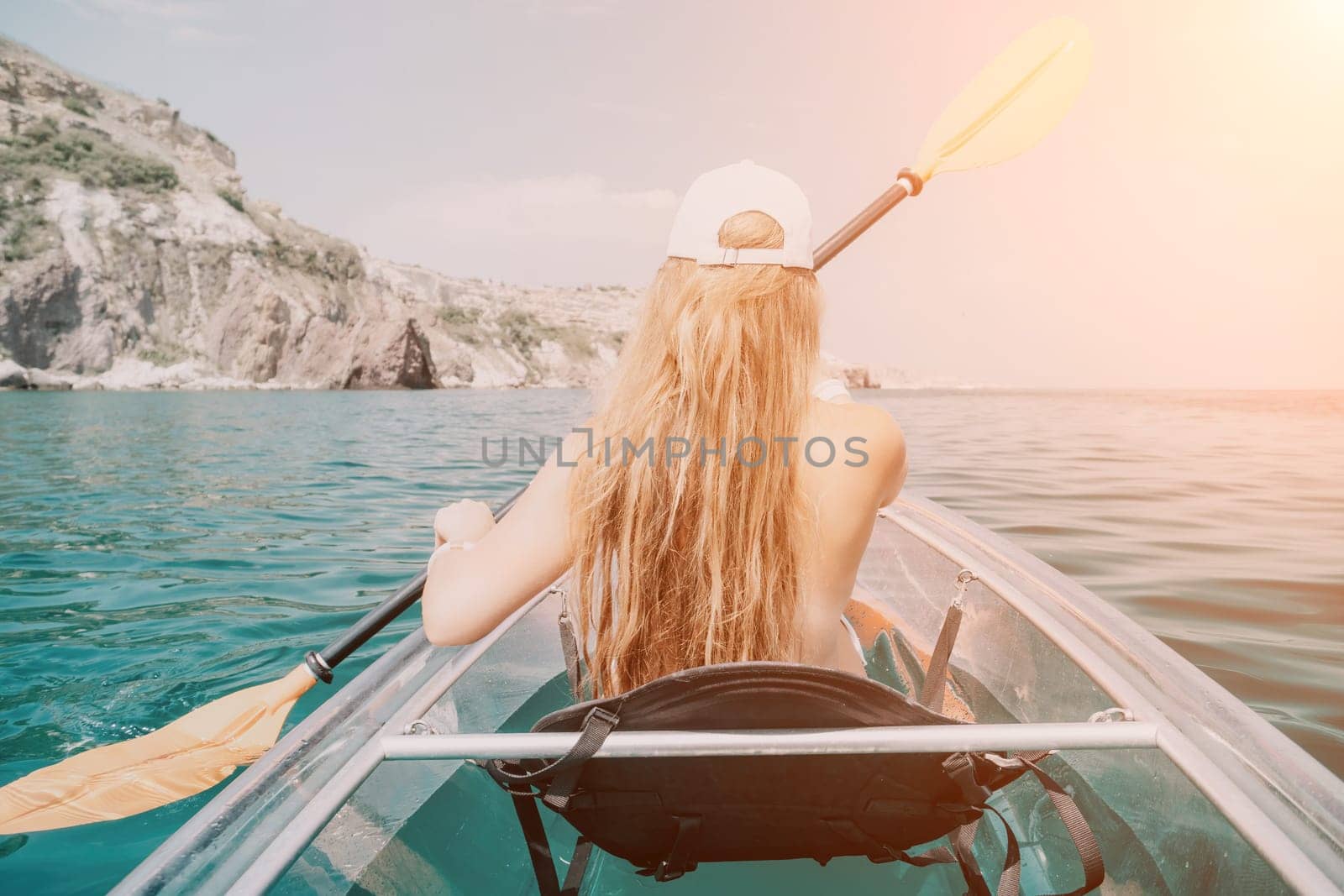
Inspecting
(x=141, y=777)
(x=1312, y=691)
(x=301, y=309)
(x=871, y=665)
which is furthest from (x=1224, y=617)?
(x=301, y=309)

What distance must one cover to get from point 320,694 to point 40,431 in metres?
15.8

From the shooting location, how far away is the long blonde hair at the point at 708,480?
126cm

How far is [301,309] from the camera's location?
53.8 meters

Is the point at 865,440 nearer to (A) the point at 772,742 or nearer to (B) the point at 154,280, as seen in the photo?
(A) the point at 772,742

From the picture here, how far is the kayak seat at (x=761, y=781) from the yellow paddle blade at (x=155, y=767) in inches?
62.7

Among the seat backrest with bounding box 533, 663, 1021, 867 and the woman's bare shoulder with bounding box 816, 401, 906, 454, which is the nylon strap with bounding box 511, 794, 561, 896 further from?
the woman's bare shoulder with bounding box 816, 401, 906, 454

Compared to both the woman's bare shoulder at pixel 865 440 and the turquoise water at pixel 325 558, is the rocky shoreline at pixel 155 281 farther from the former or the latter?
the woman's bare shoulder at pixel 865 440

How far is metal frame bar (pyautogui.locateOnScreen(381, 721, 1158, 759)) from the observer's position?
1.07 metres

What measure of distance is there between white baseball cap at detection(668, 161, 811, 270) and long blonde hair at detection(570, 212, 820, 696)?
0.02 meters

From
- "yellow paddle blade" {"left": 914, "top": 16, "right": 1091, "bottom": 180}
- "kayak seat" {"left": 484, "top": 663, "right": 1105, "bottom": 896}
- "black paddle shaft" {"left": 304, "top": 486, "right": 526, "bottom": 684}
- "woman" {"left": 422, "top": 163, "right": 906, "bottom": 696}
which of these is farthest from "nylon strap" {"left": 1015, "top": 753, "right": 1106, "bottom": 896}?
"yellow paddle blade" {"left": 914, "top": 16, "right": 1091, "bottom": 180}

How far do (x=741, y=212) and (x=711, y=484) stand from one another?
0.50 metres

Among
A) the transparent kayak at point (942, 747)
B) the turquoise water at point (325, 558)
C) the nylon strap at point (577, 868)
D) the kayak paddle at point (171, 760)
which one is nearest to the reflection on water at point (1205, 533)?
the turquoise water at point (325, 558)

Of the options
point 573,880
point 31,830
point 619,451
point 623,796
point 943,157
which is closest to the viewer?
point 623,796

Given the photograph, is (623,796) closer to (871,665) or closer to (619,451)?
(619,451)
